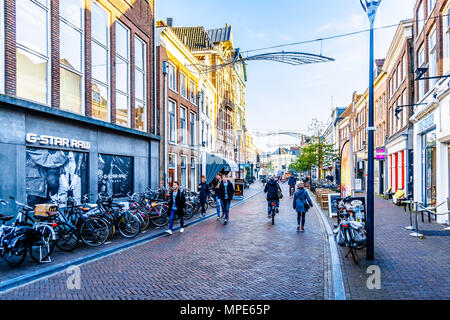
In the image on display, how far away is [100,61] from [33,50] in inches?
142

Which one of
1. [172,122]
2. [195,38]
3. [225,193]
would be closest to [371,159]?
[225,193]

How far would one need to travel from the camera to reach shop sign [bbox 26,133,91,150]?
9439mm

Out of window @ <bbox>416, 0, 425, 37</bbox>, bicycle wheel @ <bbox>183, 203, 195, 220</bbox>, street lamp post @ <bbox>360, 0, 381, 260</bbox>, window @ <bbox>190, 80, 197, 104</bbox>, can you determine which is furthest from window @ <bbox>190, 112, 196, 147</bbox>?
street lamp post @ <bbox>360, 0, 381, 260</bbox>

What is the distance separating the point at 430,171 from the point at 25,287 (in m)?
14.8

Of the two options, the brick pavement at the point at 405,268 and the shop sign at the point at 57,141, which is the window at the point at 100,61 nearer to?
the shop sign at the point at 57,141

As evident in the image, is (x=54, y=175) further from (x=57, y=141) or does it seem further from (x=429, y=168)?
(x=429, y=168)

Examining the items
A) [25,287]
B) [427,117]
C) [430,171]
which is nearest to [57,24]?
[25,287]

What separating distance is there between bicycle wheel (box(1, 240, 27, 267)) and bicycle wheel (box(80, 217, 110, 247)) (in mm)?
1749

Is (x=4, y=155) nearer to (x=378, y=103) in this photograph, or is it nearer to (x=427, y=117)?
(x=427, y=117)

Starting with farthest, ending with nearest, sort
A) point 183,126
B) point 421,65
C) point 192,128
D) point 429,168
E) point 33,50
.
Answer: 1. point 192,128
2. point 183,126
3. point 421,65
4. point 429,168
5. point 33,50

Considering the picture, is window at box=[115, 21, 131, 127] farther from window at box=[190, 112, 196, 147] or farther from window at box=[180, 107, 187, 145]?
window at box=[190, 112, 196, 147]

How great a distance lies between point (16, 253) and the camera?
268 inches

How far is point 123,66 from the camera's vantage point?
49.2ft

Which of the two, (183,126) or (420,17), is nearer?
(420,17)
